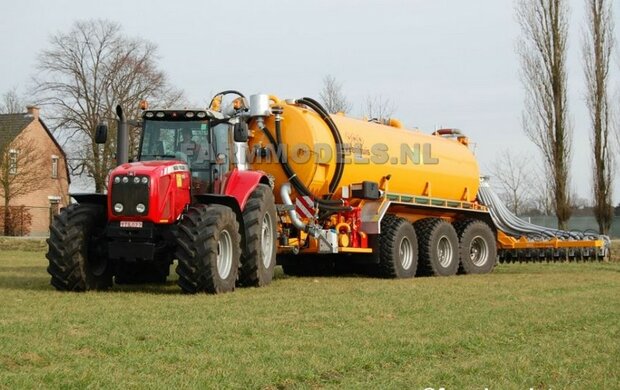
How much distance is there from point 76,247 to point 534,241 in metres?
12.7

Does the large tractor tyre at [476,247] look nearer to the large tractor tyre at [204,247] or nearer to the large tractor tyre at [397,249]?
the large tractor tyre at [397,249]

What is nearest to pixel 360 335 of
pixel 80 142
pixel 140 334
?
pixel 140 334

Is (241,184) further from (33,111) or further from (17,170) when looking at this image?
(33,111)

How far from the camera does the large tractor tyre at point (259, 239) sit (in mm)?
13453

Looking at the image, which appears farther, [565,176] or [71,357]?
[565,176]

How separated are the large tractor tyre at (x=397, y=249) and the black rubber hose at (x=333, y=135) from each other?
155cm

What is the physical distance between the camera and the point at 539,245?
2122 centimetres

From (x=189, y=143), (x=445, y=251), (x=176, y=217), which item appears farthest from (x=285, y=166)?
(x=445, y=251)

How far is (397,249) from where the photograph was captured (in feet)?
57.0

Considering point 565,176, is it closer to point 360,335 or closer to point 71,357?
point 360,335

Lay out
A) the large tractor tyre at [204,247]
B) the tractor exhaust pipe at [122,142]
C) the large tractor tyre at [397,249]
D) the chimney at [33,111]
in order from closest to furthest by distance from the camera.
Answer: the large tractor tyre at [204,247] < the tractor exhaust pipe at [122,142] < the large tractor tyre at [397,249] < the chimney at [33,111]

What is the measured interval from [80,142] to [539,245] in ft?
111

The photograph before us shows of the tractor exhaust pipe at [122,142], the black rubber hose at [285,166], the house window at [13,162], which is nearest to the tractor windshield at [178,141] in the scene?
the tractor exhaust pipe at [122,142]

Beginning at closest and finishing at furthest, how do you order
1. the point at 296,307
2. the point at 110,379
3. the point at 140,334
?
the point at 110,379 → the point at 140,334 → the point at 296,307
